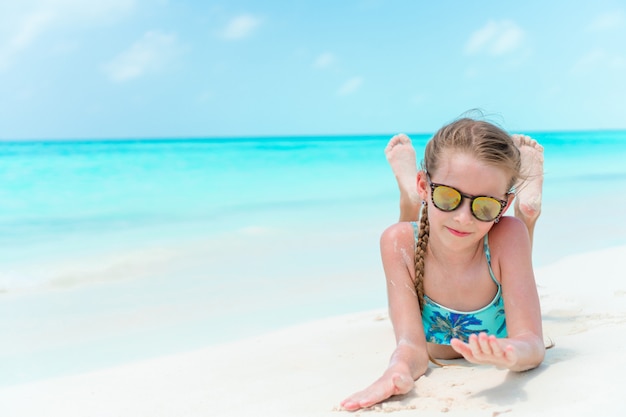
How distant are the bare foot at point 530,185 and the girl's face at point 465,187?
0.81m

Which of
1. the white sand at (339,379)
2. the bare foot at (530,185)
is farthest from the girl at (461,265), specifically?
the bare foot at (530,185)

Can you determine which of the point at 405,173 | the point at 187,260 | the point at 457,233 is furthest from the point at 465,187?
the point at 187,260

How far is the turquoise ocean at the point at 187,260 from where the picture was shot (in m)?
3.71

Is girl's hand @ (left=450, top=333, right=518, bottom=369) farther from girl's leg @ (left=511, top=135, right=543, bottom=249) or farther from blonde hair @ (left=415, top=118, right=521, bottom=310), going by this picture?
girl's leg @ (left=511, top=135, right=543, bottom=249)

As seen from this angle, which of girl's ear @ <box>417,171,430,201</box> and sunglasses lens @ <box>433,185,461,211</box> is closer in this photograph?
sunglasses lens @ <box>433,185,461,211</box>

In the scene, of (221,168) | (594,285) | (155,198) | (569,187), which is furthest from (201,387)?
(221,168)

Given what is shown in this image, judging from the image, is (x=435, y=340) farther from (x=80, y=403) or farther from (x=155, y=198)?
(x=155, y=198)

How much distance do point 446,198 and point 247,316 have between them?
83.0 inches

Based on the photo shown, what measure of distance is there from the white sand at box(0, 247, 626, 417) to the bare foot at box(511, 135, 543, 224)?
557 mm

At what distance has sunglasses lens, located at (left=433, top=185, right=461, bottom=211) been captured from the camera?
2.16 metres

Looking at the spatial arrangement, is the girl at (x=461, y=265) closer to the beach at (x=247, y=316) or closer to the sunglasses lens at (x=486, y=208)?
the sunglasses lens at (x=486, y=208)

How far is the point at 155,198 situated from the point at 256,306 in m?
7.07

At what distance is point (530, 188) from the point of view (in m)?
3.15

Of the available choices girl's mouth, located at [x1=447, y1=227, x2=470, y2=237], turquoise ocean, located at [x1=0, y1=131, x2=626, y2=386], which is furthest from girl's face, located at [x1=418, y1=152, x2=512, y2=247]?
turquoise ocean, located at [x1=0, y1=131, x2=626, y2=386]
